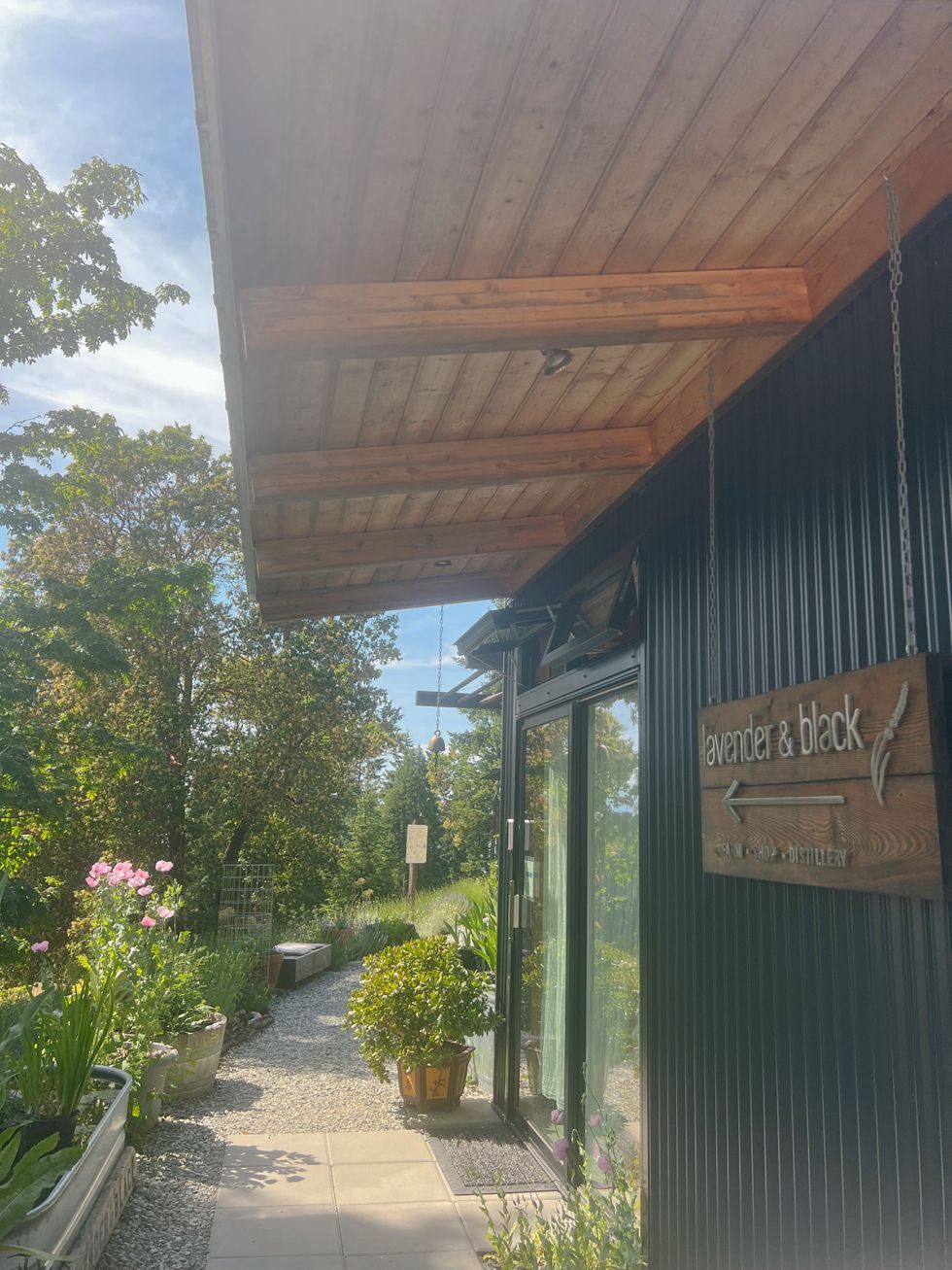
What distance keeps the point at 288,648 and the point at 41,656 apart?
5261 millimetres

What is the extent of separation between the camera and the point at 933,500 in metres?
1.90

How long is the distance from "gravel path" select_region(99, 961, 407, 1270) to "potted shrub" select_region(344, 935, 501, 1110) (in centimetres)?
27

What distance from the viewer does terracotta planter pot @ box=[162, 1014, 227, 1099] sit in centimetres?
551

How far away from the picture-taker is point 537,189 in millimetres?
2064

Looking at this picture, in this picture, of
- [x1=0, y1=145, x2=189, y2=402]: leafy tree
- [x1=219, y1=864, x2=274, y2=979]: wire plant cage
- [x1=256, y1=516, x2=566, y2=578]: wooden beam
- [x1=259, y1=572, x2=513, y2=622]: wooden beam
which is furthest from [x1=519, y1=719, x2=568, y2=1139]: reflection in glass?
[x1=0, y1=145, x2=189, y2=402]: leafy tree

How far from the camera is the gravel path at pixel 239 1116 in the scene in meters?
3.63

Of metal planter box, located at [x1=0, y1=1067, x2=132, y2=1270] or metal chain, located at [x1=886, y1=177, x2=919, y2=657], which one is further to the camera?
metal planter box, located at [x1=0, y1=1067, x2=132, y2=1270]

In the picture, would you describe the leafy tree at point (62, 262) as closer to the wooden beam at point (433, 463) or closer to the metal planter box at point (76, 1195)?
the wooden beam at point (433, 463)

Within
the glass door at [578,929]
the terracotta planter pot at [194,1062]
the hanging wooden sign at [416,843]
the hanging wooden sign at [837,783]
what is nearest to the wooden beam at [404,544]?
the glass door at [578,929]

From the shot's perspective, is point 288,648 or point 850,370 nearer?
point 850,370

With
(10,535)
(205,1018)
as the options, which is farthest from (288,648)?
(205,1018)

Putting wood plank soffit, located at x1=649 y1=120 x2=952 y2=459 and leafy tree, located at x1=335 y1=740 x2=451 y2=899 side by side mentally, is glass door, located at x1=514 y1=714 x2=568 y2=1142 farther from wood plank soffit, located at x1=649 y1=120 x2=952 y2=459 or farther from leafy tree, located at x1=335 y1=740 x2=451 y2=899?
leafy tree, located at x1=335 y1=740 x2=451 y2=899

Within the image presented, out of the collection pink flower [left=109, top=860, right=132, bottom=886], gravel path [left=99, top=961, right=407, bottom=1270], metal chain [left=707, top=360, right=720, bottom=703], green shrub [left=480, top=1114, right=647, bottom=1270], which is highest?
metal chain [left=707, top=360, right=720, bottom=703]

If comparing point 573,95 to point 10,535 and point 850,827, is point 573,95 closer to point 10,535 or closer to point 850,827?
point 850,827
